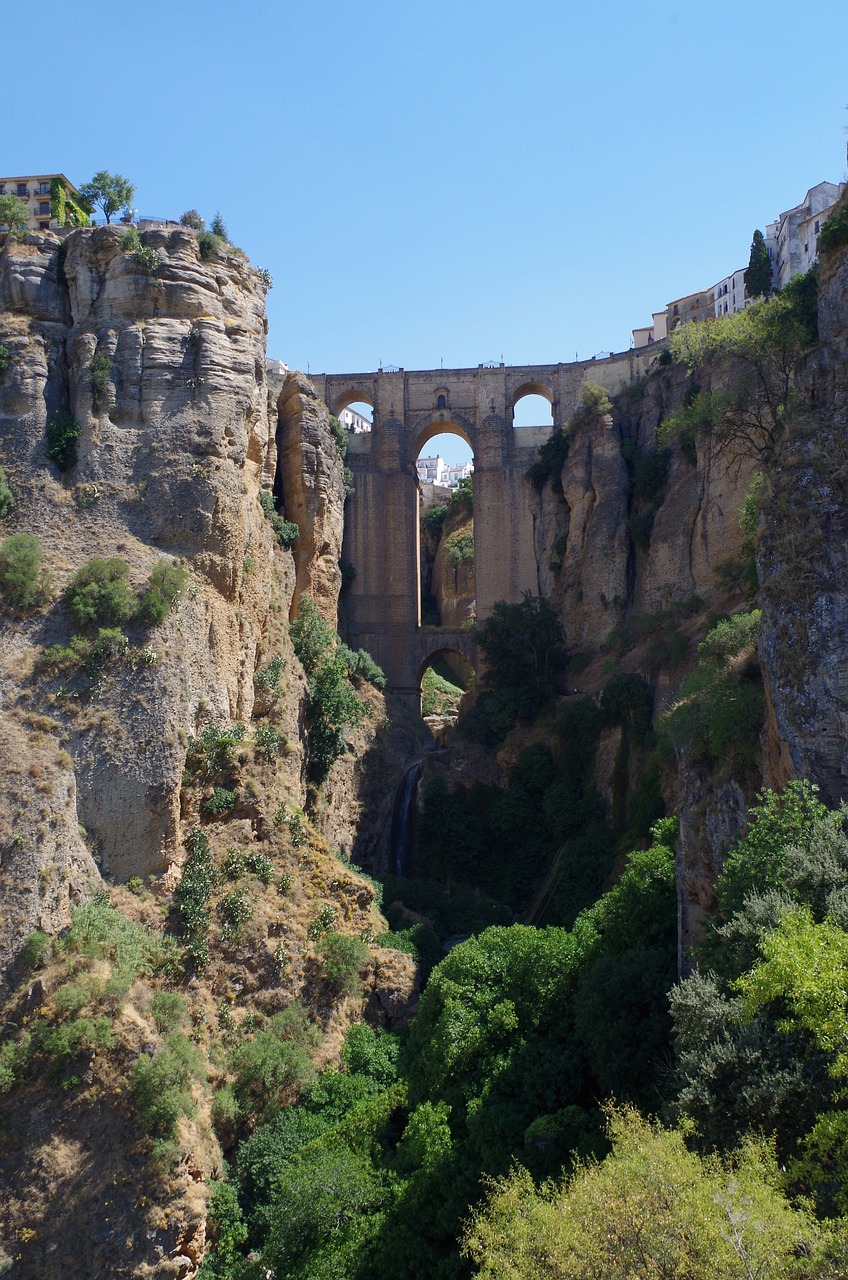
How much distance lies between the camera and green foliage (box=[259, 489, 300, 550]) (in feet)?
110

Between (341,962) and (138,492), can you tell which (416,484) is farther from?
(341,962)

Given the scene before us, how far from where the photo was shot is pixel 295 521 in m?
36.2

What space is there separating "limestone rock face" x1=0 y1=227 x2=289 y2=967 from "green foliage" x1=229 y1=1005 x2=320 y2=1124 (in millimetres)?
4301

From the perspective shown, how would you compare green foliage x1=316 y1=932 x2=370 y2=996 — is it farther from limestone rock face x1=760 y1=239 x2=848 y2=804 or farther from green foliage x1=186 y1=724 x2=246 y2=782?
limestone rock face x1=760 y1=239 x2=848 y2=804

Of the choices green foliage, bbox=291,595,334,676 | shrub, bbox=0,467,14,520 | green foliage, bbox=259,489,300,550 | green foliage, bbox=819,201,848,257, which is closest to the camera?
green foliage, bbox=819,201,848,257

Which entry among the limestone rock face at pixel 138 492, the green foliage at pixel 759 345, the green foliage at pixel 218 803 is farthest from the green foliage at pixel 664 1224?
the green foliage at pixel 218 803

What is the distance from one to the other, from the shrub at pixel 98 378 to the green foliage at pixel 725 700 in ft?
51.5

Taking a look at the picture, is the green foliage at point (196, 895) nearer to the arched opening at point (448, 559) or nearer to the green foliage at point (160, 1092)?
the green foliage at point (160, 1092)

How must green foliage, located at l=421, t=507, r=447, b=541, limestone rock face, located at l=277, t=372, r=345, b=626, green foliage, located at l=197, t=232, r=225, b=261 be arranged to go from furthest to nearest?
green foliage, located at l=421, t=507, r=447, b=541
limestone rock face, located at l=277, t=372, r=345, b=626
green foliage, located at l=197, t=232, r=225, b=261

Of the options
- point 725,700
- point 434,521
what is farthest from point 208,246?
point 434,521

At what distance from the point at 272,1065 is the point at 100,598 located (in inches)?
421

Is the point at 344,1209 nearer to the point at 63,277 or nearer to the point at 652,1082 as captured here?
the point at 652,1082

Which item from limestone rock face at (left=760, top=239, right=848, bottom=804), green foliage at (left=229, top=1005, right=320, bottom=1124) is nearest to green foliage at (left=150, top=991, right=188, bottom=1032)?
green foliage at (left=229, top=1005, right=320, bottom=1124)

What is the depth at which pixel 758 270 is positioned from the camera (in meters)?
43.2
